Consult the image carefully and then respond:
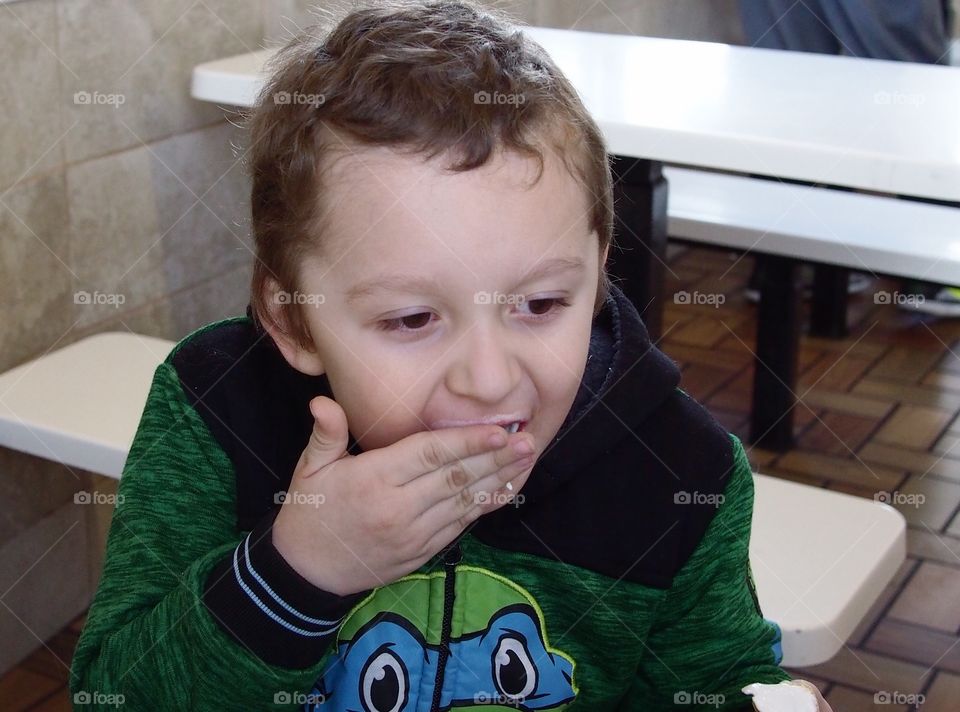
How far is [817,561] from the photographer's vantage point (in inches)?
68.6

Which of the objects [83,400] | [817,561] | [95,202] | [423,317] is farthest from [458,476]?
[95,202]

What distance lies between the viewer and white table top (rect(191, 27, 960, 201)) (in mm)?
1893

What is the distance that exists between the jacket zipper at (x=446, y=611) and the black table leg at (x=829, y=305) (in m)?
2.87

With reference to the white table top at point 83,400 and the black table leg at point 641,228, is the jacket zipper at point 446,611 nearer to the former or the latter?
the white table top at point 83,400

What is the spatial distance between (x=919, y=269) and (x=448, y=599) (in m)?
1.82

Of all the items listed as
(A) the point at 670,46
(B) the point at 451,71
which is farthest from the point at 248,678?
(A) the point at 670,46

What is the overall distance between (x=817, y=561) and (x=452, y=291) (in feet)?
2.88

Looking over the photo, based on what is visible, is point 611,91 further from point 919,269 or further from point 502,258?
point 502,258

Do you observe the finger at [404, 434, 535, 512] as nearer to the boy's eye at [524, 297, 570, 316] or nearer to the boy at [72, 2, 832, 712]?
the boy at [72, 2, 832, 712]

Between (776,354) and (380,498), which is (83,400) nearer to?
(380,498)

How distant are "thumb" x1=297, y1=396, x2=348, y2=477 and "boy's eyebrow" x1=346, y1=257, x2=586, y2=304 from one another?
0.33 feet

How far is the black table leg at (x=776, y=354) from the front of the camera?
3193 mm

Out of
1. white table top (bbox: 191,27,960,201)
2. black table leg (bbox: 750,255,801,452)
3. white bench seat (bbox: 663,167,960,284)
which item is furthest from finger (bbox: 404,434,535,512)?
black table leg (bbox: 750,255,801,452)

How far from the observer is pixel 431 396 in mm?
1132
